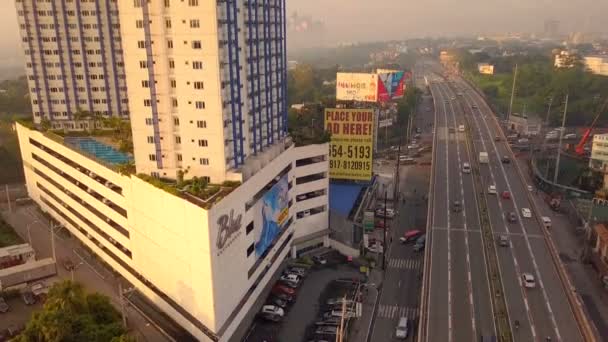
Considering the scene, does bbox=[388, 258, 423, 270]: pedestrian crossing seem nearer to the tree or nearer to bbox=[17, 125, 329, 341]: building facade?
bbox=[17, 125, 329, 341]: building facade

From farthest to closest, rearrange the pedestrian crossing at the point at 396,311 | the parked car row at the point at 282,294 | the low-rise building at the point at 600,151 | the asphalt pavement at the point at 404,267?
the low-rise building at the point at 600,151 → the pedestrian crossing at the point at 396,311 → the parked car row at the point at 282,294 → the asphalt pavement at the point at 404,267

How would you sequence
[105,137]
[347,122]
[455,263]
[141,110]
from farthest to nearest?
[347,122]
[105,137]
[455,263]
[141,110]

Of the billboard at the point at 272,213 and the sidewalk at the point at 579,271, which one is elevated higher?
the billboard at the point at 272,213

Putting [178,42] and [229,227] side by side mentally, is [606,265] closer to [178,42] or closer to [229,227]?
[229,227]

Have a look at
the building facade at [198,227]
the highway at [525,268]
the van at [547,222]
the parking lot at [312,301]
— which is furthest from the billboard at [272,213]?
the van at [547,222]

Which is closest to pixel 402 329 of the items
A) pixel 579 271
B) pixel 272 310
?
pixel 272 310

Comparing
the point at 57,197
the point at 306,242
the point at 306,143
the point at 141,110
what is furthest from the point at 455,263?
the point at 57,197

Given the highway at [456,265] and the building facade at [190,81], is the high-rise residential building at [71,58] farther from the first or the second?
the highway at [456,265]
